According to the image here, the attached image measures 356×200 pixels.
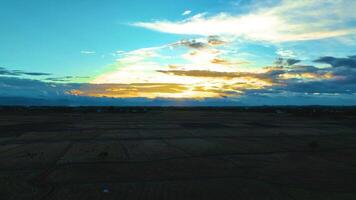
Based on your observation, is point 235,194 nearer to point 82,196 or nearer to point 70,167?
point 82,196

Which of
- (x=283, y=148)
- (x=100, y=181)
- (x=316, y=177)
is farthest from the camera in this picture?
(x=283, y=148)

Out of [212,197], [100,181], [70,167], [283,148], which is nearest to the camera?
[212,197]

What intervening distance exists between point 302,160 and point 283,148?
4.55 m

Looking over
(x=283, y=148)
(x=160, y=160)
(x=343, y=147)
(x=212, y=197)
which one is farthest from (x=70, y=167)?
(x=343, y=147)

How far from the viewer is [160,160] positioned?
665 inches

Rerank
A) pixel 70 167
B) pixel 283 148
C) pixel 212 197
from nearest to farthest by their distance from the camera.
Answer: pixel 212 197 → pixel 70 167 → pixel 283 148

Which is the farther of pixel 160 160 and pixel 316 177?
pixel 160 160

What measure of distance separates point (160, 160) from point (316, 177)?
24.0 ft

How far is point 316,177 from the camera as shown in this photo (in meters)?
13.2

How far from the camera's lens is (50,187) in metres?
11.4

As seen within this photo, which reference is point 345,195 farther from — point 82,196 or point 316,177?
point 82,196

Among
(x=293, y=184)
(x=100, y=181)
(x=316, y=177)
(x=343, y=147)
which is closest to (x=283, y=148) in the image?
(x=343, y=147)

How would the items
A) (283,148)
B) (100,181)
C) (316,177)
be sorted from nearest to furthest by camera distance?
(100,181) < (316,177) < (283,148)

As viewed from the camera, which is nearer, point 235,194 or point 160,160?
point 235,194
